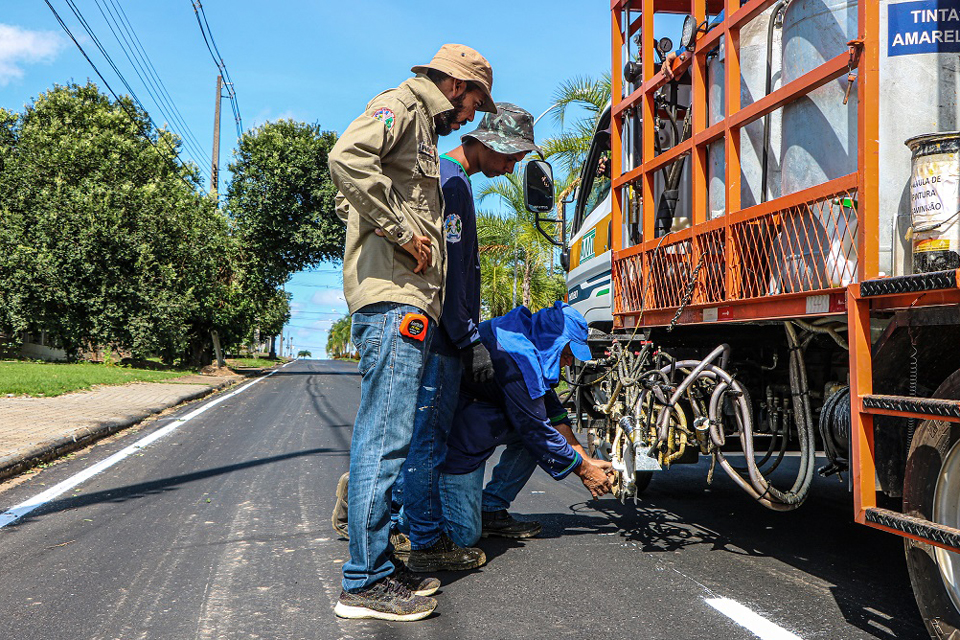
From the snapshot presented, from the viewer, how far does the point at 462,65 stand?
325 centimetres

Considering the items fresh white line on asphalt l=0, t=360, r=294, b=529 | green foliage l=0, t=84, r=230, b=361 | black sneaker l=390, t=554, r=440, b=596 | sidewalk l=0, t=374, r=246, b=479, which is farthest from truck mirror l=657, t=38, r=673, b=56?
green foliage l=0, t=84, r=230, b=361

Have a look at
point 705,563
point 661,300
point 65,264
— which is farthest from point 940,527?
point 65,264

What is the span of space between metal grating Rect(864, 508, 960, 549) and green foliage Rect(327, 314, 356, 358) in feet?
346

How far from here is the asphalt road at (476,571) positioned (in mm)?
2922

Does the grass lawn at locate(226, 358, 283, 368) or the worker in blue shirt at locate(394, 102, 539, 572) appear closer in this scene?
the worker in blue shirt at locate(394, 102, 539, 572)

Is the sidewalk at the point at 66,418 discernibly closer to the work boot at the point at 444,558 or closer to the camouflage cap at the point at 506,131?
the work boot at the point at 444,558

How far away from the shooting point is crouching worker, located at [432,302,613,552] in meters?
3.74

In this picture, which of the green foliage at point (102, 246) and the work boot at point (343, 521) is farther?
the green foliage at point (102, 246)

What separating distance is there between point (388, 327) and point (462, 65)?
1.14 metres

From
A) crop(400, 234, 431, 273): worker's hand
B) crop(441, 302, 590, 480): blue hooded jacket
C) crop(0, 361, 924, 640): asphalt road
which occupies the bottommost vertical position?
crop(0, 361, 924, 640): asphalt road

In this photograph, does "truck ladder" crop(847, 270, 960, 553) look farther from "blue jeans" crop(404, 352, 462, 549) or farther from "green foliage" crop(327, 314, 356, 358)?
"green foliage" crop(327, 314, 356, 358)

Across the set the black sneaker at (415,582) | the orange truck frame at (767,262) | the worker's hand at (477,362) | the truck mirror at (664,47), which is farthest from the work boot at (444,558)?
the truck mirror at (664,47)

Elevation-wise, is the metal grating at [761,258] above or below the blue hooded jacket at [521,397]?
above

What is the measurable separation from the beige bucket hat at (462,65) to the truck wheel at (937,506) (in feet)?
6.80
